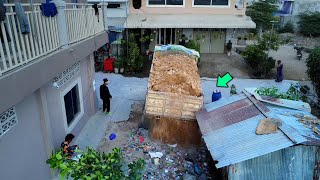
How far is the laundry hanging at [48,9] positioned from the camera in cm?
526

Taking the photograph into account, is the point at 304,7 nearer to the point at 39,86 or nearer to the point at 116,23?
the point at 116,23

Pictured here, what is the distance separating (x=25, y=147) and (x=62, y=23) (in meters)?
2.82

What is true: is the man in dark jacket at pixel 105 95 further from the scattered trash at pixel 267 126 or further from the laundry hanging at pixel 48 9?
the scattered trash at pixel 267 126

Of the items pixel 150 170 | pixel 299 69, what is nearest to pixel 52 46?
pixel 150 170

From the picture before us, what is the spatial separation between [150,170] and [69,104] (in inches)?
124

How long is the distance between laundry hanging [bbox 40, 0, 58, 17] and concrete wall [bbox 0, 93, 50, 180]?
173 centimetres

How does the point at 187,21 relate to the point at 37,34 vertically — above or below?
below

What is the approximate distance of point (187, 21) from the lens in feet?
56.3

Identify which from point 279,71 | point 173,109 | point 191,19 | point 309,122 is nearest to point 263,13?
point 191,19

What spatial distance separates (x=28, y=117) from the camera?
544 centimetres

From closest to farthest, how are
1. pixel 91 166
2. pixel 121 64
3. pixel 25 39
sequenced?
pixel 91 166 < pixel 25 39 < pixel 121 64

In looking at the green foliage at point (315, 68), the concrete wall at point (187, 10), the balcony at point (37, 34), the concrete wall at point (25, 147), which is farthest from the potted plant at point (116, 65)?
the green foliage at point (315, 68)

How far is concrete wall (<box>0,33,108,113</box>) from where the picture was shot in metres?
3.89
